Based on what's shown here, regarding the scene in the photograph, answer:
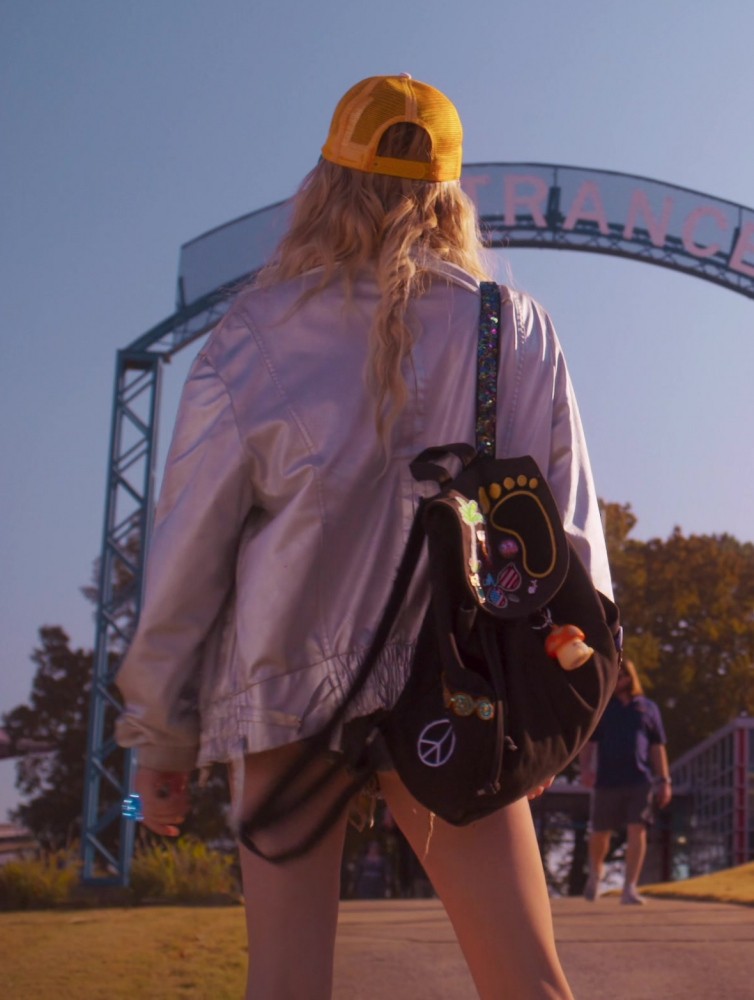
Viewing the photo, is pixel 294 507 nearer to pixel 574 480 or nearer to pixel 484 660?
pixel 484 660

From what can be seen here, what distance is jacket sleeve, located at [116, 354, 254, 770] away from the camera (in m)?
2.17

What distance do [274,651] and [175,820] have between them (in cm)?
40

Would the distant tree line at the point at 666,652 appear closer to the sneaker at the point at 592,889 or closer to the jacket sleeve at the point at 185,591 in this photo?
the sneaker at the point at 592,889

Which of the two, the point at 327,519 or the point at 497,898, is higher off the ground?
the point at 327,519

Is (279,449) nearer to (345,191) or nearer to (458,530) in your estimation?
(458,530)

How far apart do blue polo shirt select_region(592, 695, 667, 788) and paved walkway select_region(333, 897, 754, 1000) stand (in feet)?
4.52

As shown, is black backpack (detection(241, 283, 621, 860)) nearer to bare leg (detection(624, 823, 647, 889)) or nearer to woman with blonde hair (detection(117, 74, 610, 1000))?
woman with blonde hair (detection(117, 74, 610, 1000))

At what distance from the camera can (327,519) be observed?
214cm

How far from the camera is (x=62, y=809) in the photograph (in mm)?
29391

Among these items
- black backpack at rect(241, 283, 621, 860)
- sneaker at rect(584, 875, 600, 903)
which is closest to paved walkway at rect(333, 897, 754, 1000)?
sneaker at rect(584, 875, 600, 903)

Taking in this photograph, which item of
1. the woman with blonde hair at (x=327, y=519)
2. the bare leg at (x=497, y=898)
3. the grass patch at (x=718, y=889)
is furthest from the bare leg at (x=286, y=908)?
the grass patch at (x=718, y=889)

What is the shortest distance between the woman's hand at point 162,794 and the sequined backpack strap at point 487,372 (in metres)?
0.74

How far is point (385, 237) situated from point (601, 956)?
173 inches

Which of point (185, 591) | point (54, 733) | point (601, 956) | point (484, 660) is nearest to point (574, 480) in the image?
point (484, 660)
